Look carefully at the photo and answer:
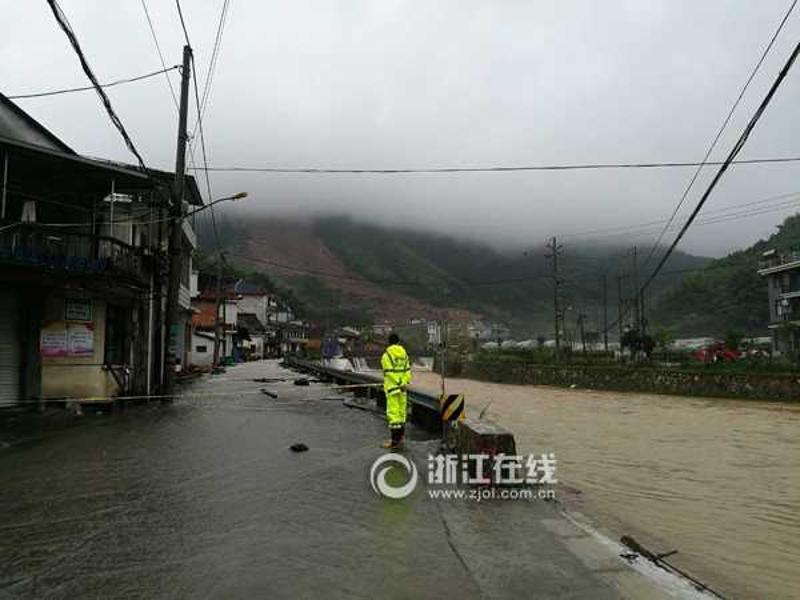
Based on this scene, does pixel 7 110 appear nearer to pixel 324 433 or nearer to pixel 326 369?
pixel 324 433

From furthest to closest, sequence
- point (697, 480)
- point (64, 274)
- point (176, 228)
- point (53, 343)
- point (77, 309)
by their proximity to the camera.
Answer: point (176, 228)
point (77, 309)
point (53, 343)
point (64, 274)
point (697, 480)

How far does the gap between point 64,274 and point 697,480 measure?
13.3 metres

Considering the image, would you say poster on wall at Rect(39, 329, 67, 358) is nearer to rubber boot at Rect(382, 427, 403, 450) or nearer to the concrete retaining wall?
rubber boot at Rect(382, 427, 403, 450)

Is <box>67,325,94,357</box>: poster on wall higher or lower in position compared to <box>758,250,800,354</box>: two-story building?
lower

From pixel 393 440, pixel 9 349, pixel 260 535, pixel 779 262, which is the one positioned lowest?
pixel 260 535

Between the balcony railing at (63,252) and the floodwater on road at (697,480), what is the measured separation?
33.5ft

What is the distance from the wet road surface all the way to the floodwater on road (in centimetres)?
122

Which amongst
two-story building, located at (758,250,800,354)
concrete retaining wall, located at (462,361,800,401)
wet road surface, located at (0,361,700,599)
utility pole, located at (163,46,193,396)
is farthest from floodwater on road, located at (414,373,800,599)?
two-story building, located at (758,250,800,354)

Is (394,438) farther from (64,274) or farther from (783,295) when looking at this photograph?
(783,295)

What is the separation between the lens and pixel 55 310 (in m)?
16.8

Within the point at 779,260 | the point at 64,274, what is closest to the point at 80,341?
the point at 64,274

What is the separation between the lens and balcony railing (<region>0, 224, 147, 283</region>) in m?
14.4

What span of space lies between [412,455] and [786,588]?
5.61 meters

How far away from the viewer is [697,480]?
37.3ft
